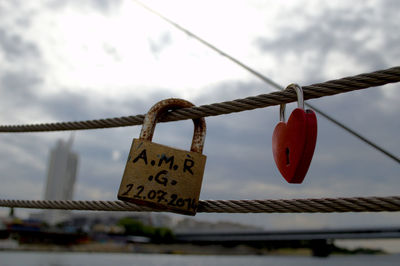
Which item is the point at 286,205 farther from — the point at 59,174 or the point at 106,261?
the point at 59,174

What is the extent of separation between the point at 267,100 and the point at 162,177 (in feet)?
1.56

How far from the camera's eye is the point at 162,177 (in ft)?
3.85

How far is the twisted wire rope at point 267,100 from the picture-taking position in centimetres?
117

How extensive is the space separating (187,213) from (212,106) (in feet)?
1.45

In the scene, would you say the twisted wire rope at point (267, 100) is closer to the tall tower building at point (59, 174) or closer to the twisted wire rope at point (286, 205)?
the twisted wire rope at point (286, 205)

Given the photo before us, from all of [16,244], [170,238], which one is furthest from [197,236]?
[16,244]

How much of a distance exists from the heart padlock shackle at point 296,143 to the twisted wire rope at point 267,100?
50 mm

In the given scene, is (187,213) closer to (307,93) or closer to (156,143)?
(156,143)

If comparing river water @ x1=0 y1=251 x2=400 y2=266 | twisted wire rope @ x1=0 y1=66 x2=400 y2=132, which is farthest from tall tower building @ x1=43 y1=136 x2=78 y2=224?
twisted wire rope @ x1=0 y1=66 x2=400 y2=132

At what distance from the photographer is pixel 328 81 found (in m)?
1.25

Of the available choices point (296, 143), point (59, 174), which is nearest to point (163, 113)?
point (296, 143)

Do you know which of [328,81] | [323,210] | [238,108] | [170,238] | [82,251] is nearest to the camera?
[323,210]

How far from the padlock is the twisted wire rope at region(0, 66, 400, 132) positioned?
9.7 inches

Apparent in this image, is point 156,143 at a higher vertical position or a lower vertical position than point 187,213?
higher
